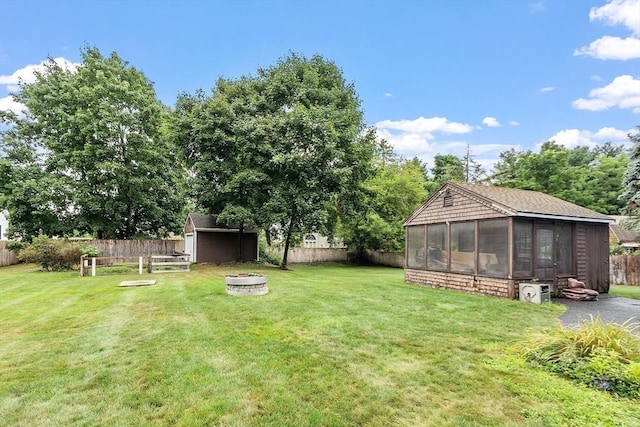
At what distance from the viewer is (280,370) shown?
4.13 metres

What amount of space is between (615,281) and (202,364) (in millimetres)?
17810

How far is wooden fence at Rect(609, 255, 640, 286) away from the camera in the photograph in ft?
48.2

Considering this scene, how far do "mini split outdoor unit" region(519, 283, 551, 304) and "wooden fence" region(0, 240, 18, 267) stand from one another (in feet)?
85.7

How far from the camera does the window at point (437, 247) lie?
1198 cm

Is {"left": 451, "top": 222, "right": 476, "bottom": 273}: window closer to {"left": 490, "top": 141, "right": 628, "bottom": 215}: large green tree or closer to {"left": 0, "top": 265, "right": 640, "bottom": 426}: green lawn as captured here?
{"left": 0, "top": 265, "right": 640, "bottom": 426}: green lawn

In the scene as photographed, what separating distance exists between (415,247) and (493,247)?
3.51m

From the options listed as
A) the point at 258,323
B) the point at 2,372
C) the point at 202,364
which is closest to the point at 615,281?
the point at 258,323

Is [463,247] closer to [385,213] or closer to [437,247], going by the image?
[437,247]

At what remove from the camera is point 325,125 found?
17.2m

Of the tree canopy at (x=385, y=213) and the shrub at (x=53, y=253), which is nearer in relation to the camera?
the shrub at (x=53, y=253)

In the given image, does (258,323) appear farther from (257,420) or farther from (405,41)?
(405,41)

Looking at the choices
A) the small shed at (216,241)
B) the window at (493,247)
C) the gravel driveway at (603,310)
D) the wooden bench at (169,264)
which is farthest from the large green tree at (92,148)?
the gravel driveway at (603,310)

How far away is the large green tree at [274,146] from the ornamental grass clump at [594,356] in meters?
13.7

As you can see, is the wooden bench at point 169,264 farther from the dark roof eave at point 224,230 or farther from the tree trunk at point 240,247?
the tree trunk at point 240,247
